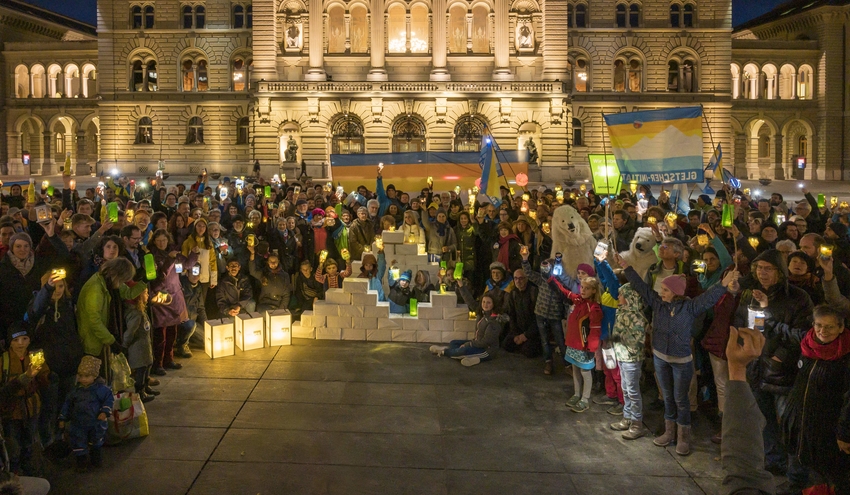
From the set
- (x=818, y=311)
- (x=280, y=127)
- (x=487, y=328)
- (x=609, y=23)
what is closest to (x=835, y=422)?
(x=818, y=311)

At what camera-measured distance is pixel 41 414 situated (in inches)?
275

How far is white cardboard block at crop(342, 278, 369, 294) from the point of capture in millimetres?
11523

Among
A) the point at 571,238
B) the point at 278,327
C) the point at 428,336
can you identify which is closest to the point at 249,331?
the point at 278,327

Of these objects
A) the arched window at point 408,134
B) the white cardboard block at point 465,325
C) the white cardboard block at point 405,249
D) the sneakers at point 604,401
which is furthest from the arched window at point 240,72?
the sneakers at point 604,401

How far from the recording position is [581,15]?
47219 millimetres

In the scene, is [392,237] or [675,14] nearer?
[392,237]

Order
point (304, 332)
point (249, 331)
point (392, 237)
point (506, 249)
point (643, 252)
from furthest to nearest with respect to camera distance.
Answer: point (392, 237), point (506, 249), point (304, 332), point (249, 331), point (643, 252)

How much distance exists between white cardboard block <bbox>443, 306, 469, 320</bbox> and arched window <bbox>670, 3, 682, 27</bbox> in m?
42.3

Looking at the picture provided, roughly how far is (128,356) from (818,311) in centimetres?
722

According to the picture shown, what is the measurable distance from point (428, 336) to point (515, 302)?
160 cm

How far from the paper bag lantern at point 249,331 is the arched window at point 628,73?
41.3 meters

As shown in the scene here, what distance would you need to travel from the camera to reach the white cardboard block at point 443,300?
11.5 m

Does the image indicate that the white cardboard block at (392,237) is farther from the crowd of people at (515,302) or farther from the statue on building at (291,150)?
the statue on building at (291,150)

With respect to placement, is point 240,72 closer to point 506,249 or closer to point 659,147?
point 506,249
